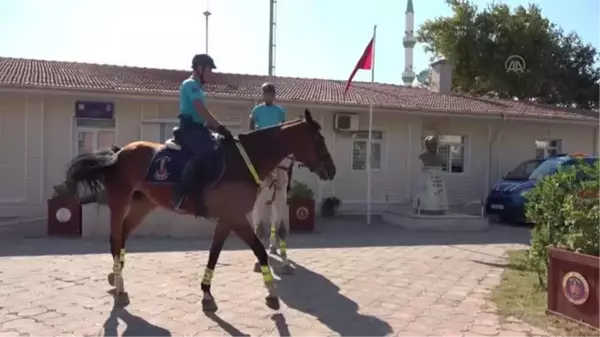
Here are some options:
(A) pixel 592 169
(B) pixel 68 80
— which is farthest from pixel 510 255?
(B) pixel 68 80

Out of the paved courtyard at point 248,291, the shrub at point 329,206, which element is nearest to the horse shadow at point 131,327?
the paved courtyard at point 248,291

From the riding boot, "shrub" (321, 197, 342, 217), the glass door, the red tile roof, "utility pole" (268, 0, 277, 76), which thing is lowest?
"shrub" (321, 197, 342, 217)

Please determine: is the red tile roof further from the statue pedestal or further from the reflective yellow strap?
the reflective yellow strap

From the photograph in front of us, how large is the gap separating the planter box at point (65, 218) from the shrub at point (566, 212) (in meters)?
7.76

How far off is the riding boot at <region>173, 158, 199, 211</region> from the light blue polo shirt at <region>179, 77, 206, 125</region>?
0.49 metres

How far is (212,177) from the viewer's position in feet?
17.0

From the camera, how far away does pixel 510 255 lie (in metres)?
9.05

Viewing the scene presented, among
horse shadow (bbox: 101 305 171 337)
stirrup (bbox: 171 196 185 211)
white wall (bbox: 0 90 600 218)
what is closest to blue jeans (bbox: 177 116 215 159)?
stirrup (bbox: 171 196 185 211)

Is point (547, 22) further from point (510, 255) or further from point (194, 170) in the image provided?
point (194, 170)

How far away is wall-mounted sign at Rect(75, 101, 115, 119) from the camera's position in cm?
1366

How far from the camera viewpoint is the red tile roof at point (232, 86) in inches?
534

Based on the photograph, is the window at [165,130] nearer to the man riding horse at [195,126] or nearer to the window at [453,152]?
the window at [453,152]

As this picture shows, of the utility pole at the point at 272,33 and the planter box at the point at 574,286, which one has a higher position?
the utility pole at the point at 272,33

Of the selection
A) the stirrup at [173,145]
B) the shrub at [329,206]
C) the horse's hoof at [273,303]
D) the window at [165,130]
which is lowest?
the horse's hoof at [273,303]
